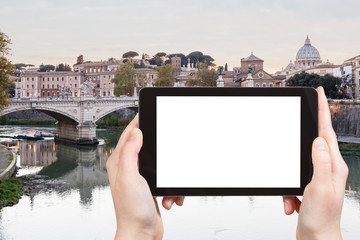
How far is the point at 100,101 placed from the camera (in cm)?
2038

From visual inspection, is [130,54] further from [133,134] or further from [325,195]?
[325,195]

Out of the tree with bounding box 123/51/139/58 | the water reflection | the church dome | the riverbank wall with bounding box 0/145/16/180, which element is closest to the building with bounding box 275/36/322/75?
the church dome

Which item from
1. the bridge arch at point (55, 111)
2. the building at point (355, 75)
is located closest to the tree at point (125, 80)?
the bridge arch at point (55, 111)

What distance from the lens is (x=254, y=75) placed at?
109 ft

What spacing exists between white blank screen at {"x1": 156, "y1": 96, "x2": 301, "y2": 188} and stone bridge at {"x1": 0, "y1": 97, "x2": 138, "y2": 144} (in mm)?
17880

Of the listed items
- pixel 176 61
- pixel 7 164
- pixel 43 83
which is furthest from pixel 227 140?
pixel 176 61

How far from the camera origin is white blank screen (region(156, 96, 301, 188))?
34.7 inches

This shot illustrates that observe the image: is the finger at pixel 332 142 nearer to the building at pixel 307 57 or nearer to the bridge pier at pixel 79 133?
the bridge pier at pixel 79 133

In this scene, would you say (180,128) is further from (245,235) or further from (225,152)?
(245,235)

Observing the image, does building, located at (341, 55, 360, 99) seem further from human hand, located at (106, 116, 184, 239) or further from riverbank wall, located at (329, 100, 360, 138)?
human hand, located at (106, 116, 184, 239)

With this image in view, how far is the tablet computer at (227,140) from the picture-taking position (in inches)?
34.5

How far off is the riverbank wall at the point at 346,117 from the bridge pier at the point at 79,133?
11.2 meters

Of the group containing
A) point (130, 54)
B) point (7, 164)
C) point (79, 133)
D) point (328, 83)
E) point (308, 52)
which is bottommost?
point (7, 164)

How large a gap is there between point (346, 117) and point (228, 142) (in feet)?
70.8
